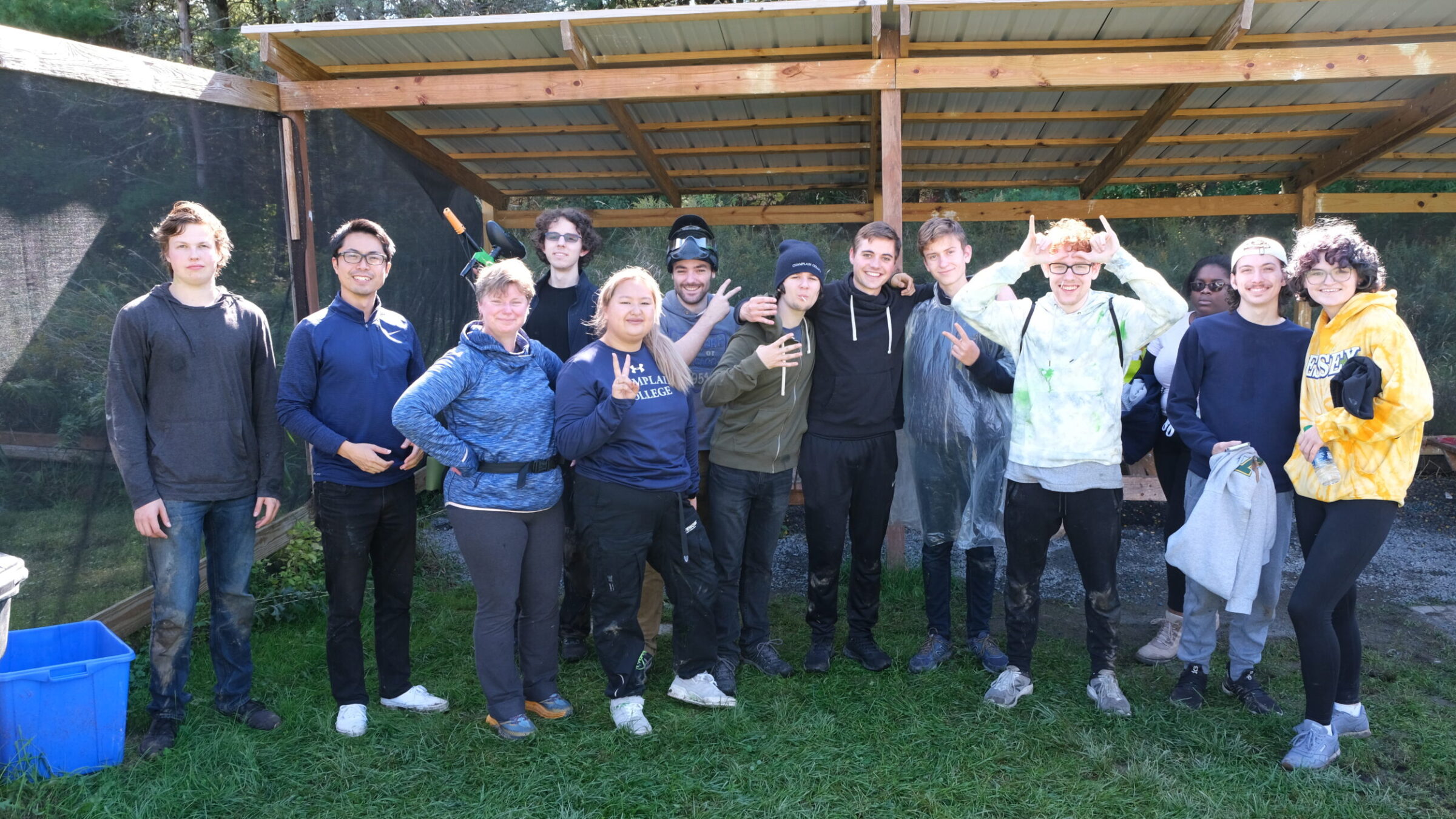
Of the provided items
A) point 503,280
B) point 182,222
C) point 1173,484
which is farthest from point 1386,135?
point 182,222

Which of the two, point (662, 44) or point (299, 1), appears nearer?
point (662, 44)

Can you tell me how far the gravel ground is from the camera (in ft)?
16.9

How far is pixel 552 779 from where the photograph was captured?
3.10 meters

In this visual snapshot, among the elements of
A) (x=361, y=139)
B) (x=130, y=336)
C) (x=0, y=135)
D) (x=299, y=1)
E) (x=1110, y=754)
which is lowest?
(x=1110, y=754)

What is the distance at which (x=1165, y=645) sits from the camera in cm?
415

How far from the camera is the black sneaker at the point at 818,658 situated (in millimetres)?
3949

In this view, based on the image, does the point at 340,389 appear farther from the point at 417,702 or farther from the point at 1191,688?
the point at 1191,688

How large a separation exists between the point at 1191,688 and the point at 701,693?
198cm

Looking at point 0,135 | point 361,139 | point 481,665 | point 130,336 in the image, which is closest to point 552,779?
point 481,665

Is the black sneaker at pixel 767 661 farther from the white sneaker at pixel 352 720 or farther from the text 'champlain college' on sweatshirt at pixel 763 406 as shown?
the white sneaker at pixel 352 720

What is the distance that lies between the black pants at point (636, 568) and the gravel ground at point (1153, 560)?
1699mm

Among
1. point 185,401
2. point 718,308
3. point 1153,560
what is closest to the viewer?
point 185,401

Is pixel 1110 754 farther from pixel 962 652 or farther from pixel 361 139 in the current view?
pixel 361 139

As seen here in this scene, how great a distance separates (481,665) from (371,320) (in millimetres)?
1367
